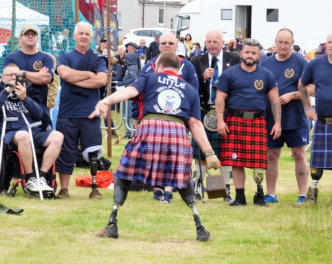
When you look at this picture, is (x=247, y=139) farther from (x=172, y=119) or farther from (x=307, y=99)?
(x=172, y=119)

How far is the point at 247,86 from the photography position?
7.83 metres

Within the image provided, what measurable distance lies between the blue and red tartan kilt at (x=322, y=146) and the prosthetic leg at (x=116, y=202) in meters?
2.80

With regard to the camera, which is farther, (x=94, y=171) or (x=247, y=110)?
(x=94, y=171)

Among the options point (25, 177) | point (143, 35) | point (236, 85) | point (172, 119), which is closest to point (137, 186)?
point (25, 177)

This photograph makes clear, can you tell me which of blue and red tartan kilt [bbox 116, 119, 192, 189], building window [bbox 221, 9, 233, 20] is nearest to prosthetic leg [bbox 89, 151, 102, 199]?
blue and red tartan kilt [bbox 116, 119, 192, 189]

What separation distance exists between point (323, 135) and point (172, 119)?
103 inches

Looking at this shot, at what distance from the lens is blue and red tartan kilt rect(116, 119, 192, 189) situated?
5914 millimetres

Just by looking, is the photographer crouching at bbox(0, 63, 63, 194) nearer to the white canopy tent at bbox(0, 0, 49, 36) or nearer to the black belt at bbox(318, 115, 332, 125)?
the black belt at bbox(318, 115, 332, 125)

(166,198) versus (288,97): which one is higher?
(288,97)

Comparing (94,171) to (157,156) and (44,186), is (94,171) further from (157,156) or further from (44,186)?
(157,156)

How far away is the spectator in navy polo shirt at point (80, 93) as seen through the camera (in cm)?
818

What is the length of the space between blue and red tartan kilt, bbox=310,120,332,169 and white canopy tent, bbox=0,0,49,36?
24.4ft

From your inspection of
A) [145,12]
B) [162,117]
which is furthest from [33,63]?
[145,12]

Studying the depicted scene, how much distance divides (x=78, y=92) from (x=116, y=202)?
2518 mm
